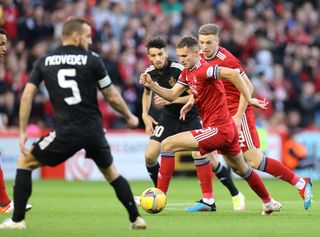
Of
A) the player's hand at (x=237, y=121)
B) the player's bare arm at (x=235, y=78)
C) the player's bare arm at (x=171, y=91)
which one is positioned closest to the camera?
the player's bare arm at (x=235, y=78)

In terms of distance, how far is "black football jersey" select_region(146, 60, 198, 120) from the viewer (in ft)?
39.4

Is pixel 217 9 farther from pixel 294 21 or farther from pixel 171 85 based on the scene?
pixel 171 85

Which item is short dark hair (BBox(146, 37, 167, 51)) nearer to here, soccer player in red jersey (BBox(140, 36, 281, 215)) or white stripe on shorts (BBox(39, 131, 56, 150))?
soccer player in red jersey (BBox(140, 36, 281, 215))

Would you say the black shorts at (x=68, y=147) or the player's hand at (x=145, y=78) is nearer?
the black shorts at (x=68, y=147)

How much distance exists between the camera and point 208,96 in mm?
10625

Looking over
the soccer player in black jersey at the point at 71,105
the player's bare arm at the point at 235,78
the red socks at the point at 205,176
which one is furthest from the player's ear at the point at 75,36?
the red socks at the point at 205,176

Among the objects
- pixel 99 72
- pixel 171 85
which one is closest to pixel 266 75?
pixel 171 85

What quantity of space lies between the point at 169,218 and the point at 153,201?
452 mm

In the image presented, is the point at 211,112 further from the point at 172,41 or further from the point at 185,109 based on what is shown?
the point at 172,41

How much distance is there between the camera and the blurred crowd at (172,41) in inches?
838

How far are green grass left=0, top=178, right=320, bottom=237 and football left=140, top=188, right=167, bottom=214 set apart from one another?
10cm

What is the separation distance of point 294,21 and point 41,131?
9.76 m

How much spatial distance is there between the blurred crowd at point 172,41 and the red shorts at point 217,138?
10.3m

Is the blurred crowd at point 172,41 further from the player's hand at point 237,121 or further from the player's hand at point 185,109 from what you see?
the player's hand at point 237,121
